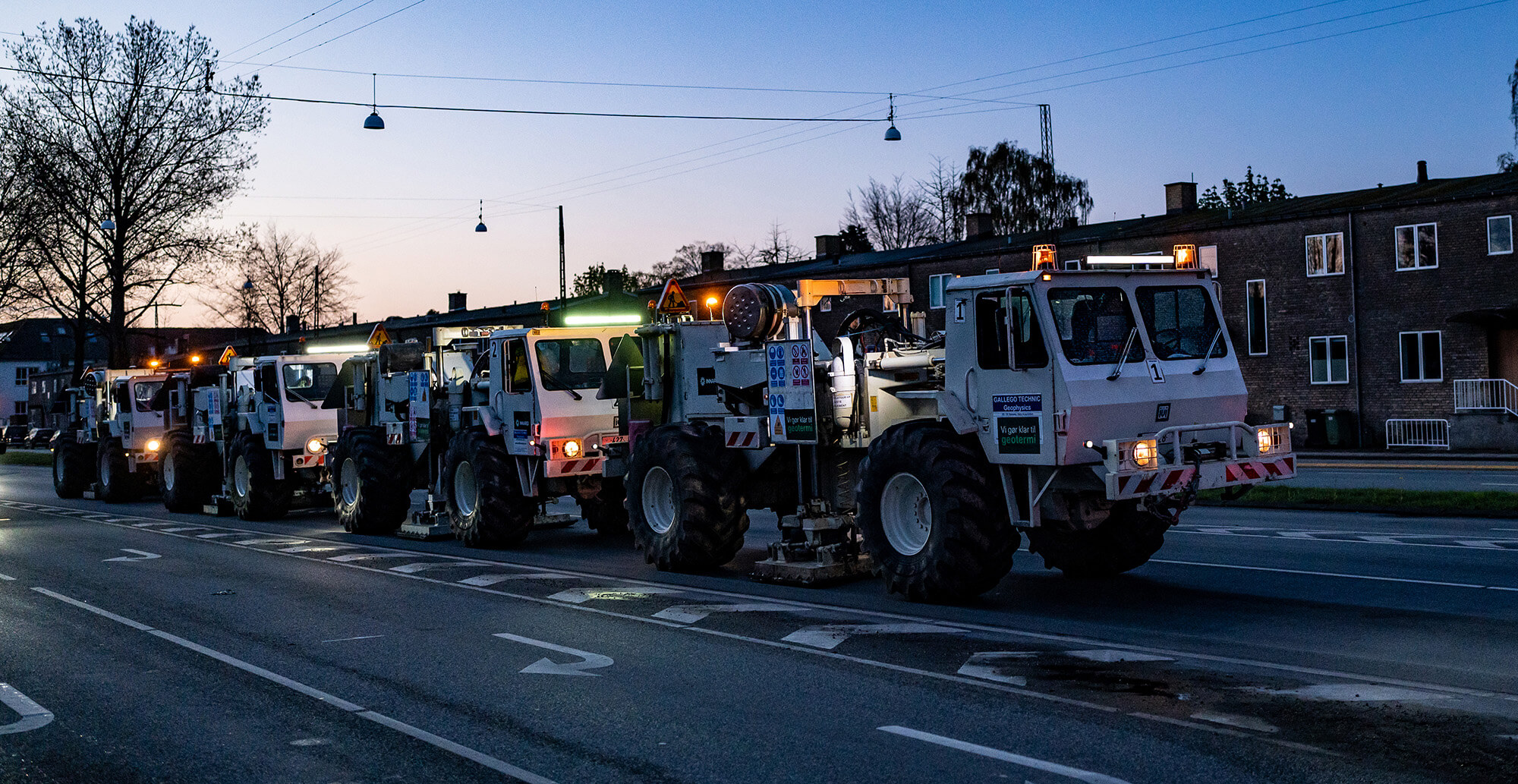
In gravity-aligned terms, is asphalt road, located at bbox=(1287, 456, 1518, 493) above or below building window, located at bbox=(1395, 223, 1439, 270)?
below

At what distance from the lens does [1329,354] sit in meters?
38.9

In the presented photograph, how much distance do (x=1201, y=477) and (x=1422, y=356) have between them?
2939 centimetres

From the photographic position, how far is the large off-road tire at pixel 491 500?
1742 centimetres

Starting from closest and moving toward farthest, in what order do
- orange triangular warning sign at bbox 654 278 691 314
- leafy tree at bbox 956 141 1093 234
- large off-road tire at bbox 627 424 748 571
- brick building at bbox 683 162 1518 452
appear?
large off-road tire at bbox 627 424 748 571
orange triangular warning sign at bbox 654 278 691 314
brick building at bbox 683 162 1518 452
leafy tree at bbox 956 141 1093 234

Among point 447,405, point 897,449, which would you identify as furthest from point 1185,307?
point 447,405

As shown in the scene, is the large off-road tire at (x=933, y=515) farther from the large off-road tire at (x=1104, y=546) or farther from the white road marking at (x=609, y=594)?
the white road marking at (x=609, y=594)

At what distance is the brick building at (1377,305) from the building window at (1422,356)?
28 millimetres

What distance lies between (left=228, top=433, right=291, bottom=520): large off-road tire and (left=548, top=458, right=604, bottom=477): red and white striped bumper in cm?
915

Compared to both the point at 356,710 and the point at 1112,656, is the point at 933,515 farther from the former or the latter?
the point at 356,710

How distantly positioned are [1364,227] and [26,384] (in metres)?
120

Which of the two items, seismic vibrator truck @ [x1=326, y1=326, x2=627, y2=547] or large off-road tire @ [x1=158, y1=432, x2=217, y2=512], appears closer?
seismic vibrator truck @ [x1=326, y1=326, x2=627, y2=547]

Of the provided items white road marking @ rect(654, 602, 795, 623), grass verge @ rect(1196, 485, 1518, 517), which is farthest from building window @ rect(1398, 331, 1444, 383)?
white road marking @ rect(654, 602, 795, 623)

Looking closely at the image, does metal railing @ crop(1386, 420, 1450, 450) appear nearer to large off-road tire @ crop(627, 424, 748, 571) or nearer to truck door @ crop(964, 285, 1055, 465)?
large off-road tire @ crop(627, 424, 748, 571)

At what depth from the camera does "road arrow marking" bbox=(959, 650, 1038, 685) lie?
341 inches
